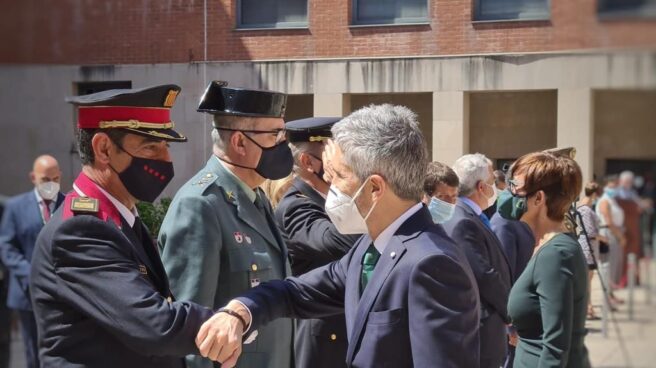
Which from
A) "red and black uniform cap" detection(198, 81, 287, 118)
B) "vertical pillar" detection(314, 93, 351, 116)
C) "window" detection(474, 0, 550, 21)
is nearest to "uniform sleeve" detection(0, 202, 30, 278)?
"red and black uniform cap" detection(198, 81, 287, 118)

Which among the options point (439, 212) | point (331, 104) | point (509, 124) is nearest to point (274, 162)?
point (439, 212)

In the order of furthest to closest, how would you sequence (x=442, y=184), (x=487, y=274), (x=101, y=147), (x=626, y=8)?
(x=442, y=184), (x=487, y=274), (x=101, y=147), (x=626, y=8)

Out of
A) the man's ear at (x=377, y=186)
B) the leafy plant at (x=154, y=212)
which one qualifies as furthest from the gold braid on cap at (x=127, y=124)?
the leafy plant at (x=154, y=212)

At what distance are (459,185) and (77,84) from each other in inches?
85.6

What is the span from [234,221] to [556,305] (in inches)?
50.5

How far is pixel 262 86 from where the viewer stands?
576 cm

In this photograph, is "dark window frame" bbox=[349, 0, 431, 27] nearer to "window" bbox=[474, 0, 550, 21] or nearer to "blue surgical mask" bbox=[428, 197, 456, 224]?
"window" bbox=[474, 0, 550, 21]

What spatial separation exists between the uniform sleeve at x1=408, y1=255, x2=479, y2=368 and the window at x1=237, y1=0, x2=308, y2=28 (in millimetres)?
3931

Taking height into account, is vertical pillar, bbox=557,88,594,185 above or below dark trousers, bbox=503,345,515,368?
above

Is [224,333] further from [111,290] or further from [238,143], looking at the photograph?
[238,143]

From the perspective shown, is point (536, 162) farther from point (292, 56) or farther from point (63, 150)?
point (292, 56)

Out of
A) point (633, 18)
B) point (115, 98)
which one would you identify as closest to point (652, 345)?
point (633, 18)

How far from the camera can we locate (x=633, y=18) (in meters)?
0.87

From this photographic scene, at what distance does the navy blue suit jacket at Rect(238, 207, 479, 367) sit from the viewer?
Result: 1.91 m
